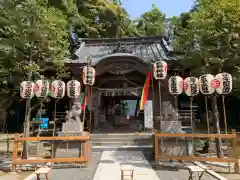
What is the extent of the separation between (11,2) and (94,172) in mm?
8611

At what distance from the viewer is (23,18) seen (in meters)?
10.1

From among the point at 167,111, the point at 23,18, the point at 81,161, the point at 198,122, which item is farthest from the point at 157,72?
the point at 198,122

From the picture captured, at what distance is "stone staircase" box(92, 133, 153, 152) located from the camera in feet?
38.8

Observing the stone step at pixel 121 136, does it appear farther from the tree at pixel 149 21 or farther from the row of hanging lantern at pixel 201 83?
the tree at pixel 149 21

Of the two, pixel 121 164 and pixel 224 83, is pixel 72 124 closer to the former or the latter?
pixel 121 164

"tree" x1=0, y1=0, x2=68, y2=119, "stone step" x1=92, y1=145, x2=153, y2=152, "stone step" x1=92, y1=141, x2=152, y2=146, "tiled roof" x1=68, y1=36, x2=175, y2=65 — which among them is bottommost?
"stone step" x1=92, y1=145, x2=153, y2=152

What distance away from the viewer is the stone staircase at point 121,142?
1183 cm

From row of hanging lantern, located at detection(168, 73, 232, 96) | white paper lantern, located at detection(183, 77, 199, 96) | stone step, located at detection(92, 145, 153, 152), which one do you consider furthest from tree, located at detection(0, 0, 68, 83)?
white paper lantern, located at detection(183, 77, 199, 96)

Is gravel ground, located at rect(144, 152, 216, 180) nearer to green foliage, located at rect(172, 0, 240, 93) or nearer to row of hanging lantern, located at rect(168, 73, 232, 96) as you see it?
row of hanging lantern, located at rect(168, 73, 232, 96)

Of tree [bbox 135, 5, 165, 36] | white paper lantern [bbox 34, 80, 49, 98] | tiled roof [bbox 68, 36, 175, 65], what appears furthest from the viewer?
tree [bbox 135, 5, 165, 36]

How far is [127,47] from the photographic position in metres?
18.5

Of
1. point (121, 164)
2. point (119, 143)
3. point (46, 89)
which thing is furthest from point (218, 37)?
point (46, 89)

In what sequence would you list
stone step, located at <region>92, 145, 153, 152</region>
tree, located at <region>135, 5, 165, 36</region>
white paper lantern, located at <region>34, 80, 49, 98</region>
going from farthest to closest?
tree, located at <region>135, 5, 165, 36</region>
stone step, located at <region>92, 145, 153, 152</region>
white paper lantern, located at <region>34, 80, 49, 98</region>

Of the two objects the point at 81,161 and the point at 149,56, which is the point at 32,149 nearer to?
the point at 81,161
